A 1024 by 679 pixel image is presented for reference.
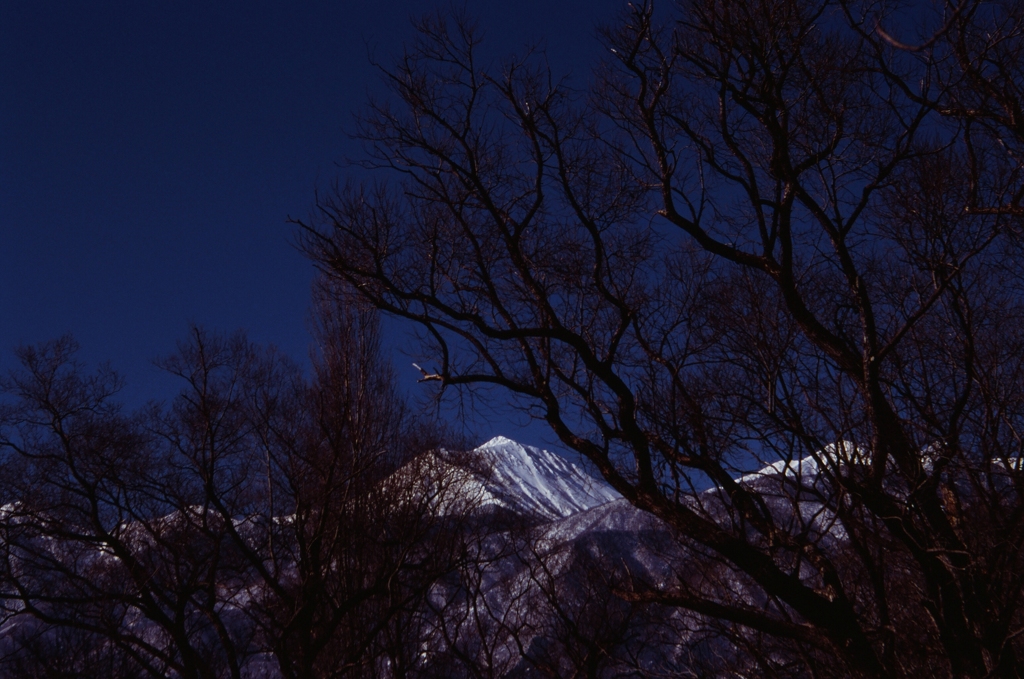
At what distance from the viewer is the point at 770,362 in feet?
18.2

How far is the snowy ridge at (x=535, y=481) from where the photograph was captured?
7.82 metres

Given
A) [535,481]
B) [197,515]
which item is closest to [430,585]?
[197,515]

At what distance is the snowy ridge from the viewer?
782cm

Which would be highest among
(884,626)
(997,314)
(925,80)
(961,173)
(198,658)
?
(198,658)

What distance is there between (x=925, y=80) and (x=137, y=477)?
1076 cm

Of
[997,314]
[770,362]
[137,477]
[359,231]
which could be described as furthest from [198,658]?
[997,314]

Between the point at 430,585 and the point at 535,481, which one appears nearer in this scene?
the point at 430,585

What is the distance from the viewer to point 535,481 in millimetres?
22391

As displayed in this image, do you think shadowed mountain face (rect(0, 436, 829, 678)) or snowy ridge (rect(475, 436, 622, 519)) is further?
shadowed mountain face (rect(0, 436, 829, 678))

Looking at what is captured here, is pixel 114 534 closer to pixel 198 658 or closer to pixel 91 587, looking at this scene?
pixel 91 587

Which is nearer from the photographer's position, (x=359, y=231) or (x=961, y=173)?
(x=961, y=173)

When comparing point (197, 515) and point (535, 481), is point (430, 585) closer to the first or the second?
point (197, 515)

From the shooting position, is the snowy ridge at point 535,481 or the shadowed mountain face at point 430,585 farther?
the shadowed mountain face at point 430,585

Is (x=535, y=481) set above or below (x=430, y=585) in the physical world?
above
